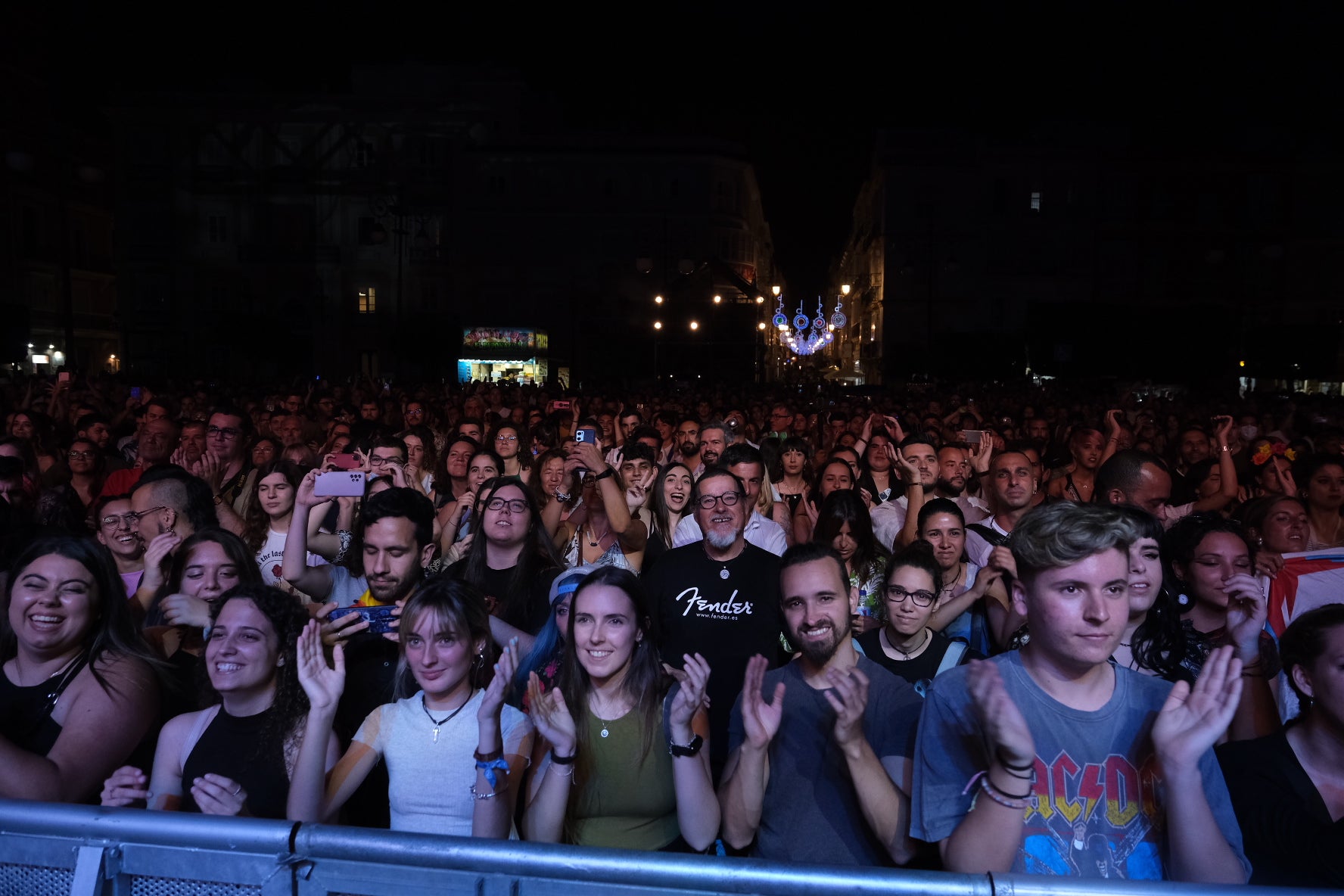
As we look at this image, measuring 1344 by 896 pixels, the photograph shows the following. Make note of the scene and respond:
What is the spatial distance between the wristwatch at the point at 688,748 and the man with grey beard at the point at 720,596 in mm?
1082

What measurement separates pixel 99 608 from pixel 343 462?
277 cm

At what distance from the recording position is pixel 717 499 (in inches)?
185

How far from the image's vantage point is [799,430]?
41.5ft

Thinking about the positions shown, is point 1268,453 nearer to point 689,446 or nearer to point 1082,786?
point 689,446

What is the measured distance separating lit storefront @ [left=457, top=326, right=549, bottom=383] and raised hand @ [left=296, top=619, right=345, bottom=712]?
42077mm

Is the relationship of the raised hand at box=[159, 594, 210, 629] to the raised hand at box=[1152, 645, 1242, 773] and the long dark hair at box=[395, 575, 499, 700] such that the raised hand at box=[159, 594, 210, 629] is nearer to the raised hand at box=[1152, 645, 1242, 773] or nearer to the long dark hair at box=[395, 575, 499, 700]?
the long dark hair at box=[395, 575, 499, 700]

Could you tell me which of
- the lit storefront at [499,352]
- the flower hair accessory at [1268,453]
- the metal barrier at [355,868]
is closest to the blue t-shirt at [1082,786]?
the metal barrier at [355,868]

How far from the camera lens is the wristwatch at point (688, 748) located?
2.93 metres

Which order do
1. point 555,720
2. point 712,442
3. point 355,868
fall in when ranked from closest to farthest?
point 355,868 → point 555,720 → point 712,442

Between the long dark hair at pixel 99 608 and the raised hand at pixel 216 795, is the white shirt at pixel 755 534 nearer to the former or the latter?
the long dark hair at pixel 99 608

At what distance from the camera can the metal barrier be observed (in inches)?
69.4

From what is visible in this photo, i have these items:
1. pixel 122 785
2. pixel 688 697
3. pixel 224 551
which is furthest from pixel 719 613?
pixel 122 785

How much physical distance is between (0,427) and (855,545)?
9776 millimetres

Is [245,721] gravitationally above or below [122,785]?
above
